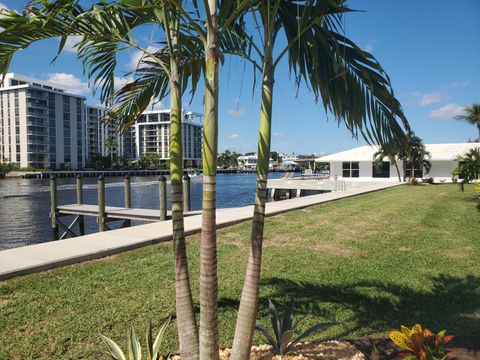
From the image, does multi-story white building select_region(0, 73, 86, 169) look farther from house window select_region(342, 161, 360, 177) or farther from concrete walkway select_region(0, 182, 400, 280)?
concrete walkway select_region(0, 182, 400, 280)

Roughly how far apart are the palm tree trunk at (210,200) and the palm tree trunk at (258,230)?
237 mm

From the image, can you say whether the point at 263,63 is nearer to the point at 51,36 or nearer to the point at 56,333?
the point at 51,36

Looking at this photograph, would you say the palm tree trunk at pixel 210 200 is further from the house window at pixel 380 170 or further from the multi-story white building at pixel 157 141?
the multi-story white building at pixel 157 141

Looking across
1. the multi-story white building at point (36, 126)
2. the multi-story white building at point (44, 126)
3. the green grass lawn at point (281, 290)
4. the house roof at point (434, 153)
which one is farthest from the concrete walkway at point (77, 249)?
Answer: the multi-story white building at point (36, 126)

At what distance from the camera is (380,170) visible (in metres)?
43.9

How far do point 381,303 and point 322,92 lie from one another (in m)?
3.45

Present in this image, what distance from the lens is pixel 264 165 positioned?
291cm

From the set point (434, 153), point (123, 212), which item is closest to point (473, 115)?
point (434, 153)

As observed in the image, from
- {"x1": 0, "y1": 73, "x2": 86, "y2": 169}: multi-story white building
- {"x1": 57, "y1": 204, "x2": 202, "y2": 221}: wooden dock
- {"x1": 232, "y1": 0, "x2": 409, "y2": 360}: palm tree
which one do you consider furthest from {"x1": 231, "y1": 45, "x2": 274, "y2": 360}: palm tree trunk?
{"x1": 0, "y1": 73, "x2": 86, "y2": 169}: multi-story white building

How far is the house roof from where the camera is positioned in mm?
41944

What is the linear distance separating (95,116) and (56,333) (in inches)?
5605

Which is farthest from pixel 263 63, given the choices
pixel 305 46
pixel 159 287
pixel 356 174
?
pixel 356 174

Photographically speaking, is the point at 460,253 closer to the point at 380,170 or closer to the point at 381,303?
the point at 381,303

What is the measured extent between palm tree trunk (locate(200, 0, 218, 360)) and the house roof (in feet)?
135
